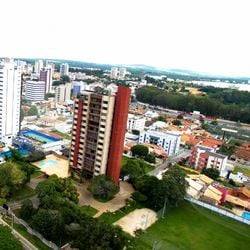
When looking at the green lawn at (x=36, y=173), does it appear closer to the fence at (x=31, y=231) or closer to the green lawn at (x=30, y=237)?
the fence at (x=31, y=231)

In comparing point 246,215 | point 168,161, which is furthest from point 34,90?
point 246,215

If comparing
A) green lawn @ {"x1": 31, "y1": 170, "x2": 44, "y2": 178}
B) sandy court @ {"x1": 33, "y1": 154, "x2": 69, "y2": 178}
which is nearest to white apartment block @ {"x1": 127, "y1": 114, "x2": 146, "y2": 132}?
sandy court @ {"x1": 33, "y1": 154, "x2": 69, "y2": 178}

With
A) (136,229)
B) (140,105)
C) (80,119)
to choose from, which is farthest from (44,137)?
(140,105)

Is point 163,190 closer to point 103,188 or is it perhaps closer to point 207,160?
point 103,188

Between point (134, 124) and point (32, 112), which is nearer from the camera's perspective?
point (134, 124)

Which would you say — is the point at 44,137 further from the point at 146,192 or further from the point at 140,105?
the point at 140,105
